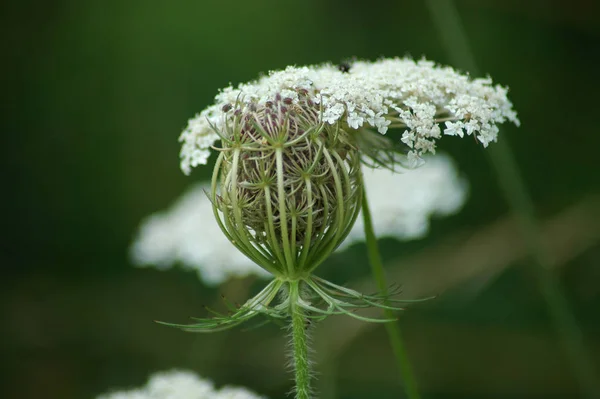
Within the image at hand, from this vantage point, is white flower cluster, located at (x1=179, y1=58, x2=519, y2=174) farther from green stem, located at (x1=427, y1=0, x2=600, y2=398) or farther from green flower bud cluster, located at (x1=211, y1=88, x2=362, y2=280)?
green stem, located at (x1=427, y1=0, x2=600, y2=398)

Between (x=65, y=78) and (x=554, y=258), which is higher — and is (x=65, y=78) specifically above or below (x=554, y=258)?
above

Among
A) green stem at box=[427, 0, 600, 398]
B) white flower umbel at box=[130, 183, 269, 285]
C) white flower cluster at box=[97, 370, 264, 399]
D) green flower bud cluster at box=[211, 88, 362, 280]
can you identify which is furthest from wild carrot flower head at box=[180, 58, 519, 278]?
white flower umbel at box=[130, 183, 269, 285]

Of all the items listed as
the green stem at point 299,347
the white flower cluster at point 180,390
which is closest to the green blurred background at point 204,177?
the white flower cluster at point 180,390

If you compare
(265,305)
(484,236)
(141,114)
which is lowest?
(265,305)

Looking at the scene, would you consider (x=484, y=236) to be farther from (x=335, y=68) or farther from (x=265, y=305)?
(x=265, y=305)

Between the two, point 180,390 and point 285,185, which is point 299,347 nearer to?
point 285,185

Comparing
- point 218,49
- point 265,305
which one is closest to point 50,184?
point 218,49

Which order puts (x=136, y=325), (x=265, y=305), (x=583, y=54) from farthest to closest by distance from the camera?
(x=583, y=54) → (x=136, y=325) → (x=265, y=305)

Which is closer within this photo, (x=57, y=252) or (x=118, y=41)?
(x=57, y=252)
